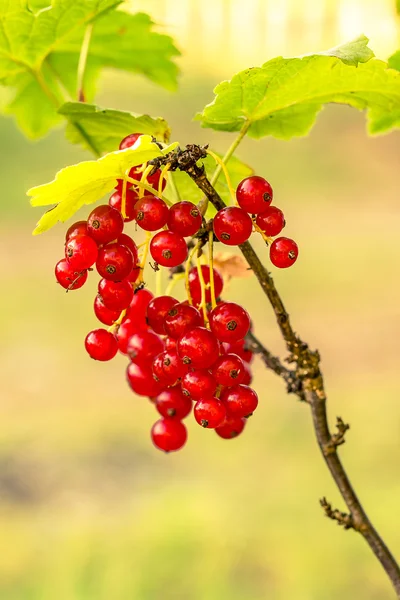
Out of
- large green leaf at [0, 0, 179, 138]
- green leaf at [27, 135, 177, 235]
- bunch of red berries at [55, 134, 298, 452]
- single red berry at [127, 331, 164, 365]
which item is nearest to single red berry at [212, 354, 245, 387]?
bunch of red berries at [55, 134, 298, 452]

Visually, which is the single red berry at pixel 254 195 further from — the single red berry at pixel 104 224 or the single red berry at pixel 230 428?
the single red berry at pixel 230 428

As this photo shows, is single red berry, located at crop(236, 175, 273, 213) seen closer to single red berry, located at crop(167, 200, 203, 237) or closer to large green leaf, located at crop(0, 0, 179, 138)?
single red berry, located at crop(167, 200, 203, 237)

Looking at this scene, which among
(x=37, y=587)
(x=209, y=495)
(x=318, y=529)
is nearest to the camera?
(x=37, y=587)

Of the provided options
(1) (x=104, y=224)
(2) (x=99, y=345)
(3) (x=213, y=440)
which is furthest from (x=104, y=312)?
(3) (x=213, y=440)

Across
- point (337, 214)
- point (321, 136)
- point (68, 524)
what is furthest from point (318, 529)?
point (321, 136)

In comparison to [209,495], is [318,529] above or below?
below

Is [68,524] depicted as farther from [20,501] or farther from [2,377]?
[2,377]
